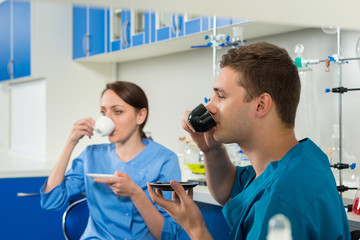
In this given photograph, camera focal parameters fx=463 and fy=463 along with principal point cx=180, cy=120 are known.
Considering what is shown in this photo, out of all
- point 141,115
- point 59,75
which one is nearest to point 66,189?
point 141,115

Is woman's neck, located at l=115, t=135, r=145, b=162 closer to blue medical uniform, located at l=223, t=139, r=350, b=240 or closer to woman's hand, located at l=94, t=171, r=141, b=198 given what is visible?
woman's hand, located at l=94, t=171, r=141, b=198

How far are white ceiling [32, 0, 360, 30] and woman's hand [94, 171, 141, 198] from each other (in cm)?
130

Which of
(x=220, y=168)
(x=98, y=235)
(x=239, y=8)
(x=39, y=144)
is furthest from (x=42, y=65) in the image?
(x=239, y=8)

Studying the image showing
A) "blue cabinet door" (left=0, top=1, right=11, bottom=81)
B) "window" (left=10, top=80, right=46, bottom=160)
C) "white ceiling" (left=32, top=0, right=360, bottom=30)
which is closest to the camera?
"white ceiling" (left=32, top=0, right=360, bottom=30)

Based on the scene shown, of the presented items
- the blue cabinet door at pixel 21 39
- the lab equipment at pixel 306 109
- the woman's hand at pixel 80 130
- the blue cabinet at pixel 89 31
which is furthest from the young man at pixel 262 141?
the blue cabinet door at pixel 21 39

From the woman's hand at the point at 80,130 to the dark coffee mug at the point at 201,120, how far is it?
104 centimetres

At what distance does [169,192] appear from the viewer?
1.79 meters

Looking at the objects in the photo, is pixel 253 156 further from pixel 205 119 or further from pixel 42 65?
pixel 42 65

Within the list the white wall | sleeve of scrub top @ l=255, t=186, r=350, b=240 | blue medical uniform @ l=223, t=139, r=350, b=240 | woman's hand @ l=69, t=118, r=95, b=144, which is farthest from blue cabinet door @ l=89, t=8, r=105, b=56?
sleeve of scrub top @ l=255, t=186, r=350, b=240

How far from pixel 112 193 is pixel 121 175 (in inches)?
8.7

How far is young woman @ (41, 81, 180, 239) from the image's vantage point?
5.71ft

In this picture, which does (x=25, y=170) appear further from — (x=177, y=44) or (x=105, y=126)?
(x=105, y=126)

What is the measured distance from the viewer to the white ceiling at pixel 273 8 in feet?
1.33

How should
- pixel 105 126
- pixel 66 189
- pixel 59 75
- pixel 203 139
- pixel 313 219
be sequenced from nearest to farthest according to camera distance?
pixel 313 219 → pixel 203 139 → pixel 105 126 → pixel 66 189 → pixel 59 75
